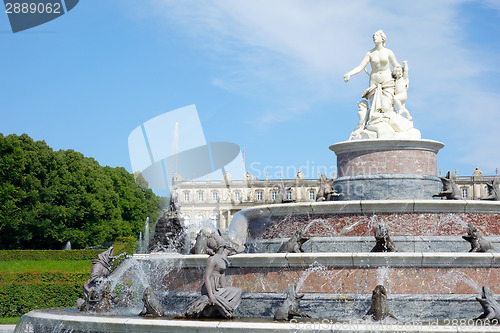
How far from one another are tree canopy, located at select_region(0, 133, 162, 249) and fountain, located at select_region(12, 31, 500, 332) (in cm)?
3177

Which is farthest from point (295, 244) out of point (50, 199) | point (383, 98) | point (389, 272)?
point (50, 199)

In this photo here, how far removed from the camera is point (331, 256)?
36.4 feet

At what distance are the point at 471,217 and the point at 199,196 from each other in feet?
323

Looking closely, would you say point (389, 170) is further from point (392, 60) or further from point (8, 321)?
point (8, 321)

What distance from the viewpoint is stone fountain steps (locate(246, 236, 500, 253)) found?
1275cm

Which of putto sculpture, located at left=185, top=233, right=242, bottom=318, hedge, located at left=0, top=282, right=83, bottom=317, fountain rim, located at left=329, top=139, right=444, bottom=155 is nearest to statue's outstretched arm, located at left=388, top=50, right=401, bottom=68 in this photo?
fountain rim, located at left=329, top=139, right=444, bottom=155

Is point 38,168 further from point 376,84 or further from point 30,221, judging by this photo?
point 376,84

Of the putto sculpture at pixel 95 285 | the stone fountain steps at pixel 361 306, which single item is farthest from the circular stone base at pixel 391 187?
the putto sculpture at pixel 95 285

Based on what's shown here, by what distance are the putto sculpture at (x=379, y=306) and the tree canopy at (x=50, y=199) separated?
38117mm

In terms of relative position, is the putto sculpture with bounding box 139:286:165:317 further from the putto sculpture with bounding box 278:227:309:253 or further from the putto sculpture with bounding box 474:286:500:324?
the putto sculpture with bounding box 474:286:500:324

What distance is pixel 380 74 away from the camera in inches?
685

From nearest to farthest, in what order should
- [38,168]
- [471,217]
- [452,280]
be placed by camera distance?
[452,280], [471,217], [38,168]

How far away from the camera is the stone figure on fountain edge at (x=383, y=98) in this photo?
661 inches

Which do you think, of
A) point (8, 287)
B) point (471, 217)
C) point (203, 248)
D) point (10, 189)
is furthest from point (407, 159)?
point (10, 189)
